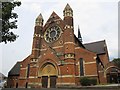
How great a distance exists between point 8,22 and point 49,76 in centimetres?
2183

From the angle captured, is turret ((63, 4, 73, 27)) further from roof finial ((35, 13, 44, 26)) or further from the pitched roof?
the pitched roof

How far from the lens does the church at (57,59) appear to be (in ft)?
104

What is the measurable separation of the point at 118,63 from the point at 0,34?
33.2m

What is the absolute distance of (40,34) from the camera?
129ft

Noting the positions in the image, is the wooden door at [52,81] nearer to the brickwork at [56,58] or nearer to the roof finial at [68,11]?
the brickwork at [56,58]

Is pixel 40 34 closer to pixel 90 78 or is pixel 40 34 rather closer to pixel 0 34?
pixel 90 78

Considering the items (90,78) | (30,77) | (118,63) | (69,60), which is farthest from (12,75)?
(118,63)

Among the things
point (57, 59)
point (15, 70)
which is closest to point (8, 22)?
point (57, 59)

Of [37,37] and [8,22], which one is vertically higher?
[37,37]

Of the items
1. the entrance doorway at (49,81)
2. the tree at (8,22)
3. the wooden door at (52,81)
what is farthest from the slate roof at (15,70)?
the tree at (8,22)

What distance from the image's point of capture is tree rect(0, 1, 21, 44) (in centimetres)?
1322

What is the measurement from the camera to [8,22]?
14.1m

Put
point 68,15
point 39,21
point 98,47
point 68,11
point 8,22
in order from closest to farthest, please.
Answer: point 8,22 → point 68,15 → point 68,11 → point 39,21 → point 98,47

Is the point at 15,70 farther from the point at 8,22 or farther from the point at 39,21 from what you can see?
the point at 8,22
